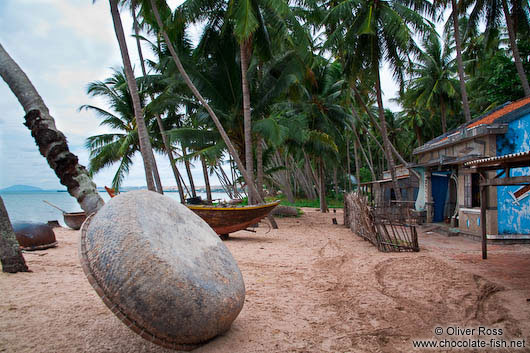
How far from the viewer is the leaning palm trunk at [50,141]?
10.0ft

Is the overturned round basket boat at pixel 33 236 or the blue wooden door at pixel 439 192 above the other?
the blue wooden door at pixel 439 192

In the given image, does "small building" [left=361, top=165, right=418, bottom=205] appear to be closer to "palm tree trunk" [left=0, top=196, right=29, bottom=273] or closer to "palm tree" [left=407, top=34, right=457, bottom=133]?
"palm tree" [left=407, top=34, right=457, bottom=133]

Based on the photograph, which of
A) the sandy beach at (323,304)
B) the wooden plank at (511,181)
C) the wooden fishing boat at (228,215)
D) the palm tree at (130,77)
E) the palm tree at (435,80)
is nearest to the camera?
the sandy beach at (323,304)

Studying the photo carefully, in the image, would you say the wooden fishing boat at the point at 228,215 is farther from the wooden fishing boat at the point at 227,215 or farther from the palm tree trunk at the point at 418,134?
the palm tree trunk at the point at 418,134

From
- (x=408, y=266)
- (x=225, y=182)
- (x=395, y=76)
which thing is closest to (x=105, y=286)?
(x=408, y=266)

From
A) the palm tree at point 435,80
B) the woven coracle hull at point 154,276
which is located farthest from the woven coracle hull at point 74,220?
the palm tree at point 435,80

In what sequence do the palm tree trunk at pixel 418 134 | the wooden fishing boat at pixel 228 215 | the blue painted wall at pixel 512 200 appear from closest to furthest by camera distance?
1. the blue painted wall at pixel 512 200
2. the wooden fishing boat at pixel 228 215
3. the palm tree trunk at pixel 418 134

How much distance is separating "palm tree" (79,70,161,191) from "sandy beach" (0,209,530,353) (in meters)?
12.3

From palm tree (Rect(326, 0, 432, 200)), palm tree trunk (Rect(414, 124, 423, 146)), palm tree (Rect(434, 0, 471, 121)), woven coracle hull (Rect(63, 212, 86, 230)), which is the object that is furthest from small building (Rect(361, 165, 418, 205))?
woven coracle hull (Rect(63, 212, 86, 230))

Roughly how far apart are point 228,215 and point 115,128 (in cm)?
1431

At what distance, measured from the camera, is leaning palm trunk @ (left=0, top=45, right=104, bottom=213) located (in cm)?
305

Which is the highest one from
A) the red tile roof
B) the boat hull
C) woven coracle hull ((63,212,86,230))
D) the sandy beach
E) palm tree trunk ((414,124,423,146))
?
palm tree trunk ((414,124,423,146))

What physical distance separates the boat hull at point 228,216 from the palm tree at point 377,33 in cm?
764

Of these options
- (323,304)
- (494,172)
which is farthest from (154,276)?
(494,172)
